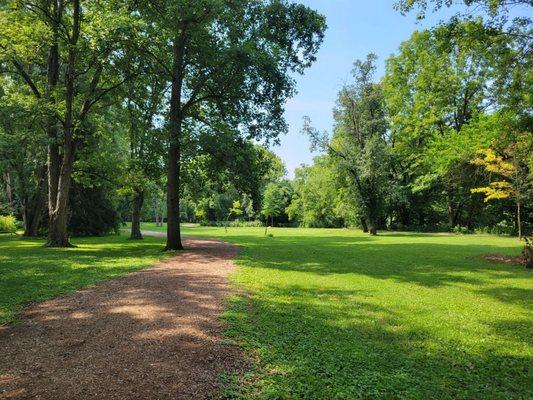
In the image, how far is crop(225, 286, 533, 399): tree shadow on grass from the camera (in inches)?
173

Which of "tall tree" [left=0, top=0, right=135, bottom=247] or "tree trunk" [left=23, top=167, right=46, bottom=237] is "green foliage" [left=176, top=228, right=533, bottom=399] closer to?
"tall tree" [left=0, top=0, right=135, bottom=247]

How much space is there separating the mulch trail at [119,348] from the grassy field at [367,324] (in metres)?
0.45

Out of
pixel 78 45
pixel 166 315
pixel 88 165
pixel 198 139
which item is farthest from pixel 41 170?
pixel 166 315

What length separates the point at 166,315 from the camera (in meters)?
6.74

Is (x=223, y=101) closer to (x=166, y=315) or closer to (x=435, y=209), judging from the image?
A: (x=166, y=315)

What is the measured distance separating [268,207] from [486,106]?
2619cm

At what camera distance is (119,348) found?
519cm

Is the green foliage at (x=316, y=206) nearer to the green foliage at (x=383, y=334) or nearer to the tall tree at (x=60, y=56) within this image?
the tall tree at (x=60, y=56)

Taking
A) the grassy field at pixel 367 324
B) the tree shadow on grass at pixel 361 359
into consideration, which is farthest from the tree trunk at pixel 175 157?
the tree shadow on grass at pixel 361 359

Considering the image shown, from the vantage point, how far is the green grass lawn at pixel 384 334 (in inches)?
177

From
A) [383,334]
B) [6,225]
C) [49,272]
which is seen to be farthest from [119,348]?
[6,225]

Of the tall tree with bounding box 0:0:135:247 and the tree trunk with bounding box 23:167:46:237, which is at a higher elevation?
the tall tree with bounding box 0:0:135:247

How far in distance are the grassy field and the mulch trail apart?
1.46ft

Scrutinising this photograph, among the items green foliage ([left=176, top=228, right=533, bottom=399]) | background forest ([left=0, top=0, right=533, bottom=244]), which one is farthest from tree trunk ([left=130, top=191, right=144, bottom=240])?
green foliage ([left=176, top=228, right=533, bottom=399])
